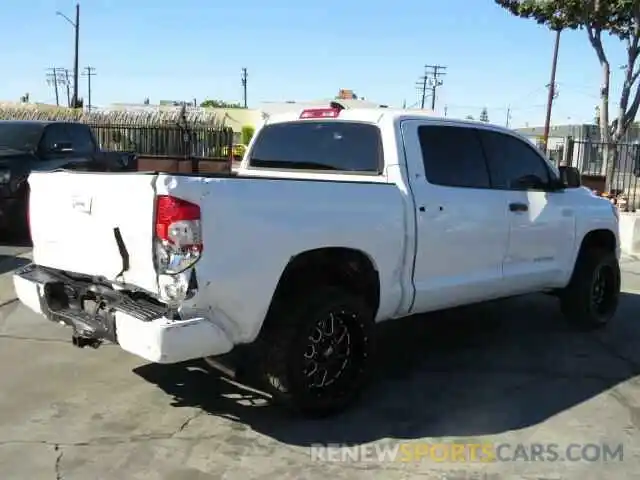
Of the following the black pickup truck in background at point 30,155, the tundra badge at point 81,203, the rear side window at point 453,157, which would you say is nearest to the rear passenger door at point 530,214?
the rear side window at point 453,157

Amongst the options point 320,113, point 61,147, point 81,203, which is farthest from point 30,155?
point 81,203

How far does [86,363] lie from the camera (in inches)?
218

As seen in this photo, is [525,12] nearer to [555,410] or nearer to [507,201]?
[507,201]

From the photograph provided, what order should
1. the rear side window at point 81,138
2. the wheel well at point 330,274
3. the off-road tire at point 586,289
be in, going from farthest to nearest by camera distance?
the rear side window at point 81,138 → the off-road tire at point 586,289 → the wheel well at point 330,274

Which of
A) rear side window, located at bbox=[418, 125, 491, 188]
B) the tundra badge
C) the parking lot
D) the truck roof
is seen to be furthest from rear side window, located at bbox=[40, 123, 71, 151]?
rear side window, located at bbox=[418, 125, 491, 188]

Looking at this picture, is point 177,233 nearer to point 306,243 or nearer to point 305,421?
point 306,243

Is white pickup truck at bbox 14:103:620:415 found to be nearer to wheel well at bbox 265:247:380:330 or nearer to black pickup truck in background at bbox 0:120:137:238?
wheel well at bbox 265:247:380:330

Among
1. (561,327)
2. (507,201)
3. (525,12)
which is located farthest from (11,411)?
(525,12)

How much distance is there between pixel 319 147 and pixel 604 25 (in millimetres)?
17410

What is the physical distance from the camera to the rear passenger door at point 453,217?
5.07 metres

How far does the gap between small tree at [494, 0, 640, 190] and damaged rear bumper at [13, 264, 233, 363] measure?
56.9 feet

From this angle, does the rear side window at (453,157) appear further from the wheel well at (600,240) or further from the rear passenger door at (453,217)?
Answer: the wheel well at (600,240)

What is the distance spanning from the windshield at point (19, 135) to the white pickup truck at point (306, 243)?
6803mm

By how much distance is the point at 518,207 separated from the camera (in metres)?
5.88
